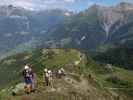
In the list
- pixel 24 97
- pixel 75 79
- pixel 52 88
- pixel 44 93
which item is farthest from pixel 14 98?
pixel 75 79

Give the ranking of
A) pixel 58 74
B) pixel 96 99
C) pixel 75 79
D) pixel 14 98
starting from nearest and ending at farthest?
1. pixel 14 98
2. pixel 96 99
3. pixel 58 74
4. pixel 75 79

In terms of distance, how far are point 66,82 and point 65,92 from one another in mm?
9586

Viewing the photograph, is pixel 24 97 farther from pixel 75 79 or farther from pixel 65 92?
pixel 75 79

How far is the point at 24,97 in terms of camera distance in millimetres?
67188

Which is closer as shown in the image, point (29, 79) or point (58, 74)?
point (29, 79)

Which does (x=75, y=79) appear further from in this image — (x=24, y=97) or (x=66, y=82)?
(x=24, y=97)

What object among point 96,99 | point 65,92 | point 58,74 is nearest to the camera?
point 65,92

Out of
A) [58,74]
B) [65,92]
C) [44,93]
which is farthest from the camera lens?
[58,74]

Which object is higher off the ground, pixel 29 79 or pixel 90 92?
pixel 29 79

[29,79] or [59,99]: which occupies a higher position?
[29,79]

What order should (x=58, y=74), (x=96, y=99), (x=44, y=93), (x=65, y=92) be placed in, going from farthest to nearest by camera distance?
(x=58, y=74) → (x=96, y=99) → (x=65, y=92) → (x=44, y=93)

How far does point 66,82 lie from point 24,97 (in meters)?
20.9

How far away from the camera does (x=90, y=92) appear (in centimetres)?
8694

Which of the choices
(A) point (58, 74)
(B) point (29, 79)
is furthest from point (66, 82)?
(B) point (29, 79)
